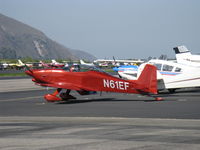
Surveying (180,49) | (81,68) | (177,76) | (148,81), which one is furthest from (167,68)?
(180,49)

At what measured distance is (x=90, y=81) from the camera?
80.0 feet

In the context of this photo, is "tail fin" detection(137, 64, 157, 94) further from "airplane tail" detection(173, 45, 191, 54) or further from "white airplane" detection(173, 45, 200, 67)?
"airplane tail" detection(173, 45, 191, 54)

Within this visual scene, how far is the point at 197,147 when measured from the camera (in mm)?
10102

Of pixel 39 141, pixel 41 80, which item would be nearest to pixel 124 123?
pixel 39 141

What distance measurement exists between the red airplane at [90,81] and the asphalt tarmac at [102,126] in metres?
1.28

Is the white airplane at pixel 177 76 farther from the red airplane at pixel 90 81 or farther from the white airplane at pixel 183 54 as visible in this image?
the white airplane at pixel 183 54

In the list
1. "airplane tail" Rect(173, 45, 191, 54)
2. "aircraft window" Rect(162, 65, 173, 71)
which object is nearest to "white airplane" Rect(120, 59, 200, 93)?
"aircraft window" Rect(162, 65, 173, 71)

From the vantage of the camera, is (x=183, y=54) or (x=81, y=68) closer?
(x=81, y=68)

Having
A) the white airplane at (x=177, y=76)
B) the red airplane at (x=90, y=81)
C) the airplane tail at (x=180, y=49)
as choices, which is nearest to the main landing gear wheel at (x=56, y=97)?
the red airplane at (x=90, y=81)

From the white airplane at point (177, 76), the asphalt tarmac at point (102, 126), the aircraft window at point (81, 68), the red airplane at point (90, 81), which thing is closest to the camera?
the asphalt tarmac at point (102, 126)

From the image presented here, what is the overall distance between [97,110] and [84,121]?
3957 millimetres

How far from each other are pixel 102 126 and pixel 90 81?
10193 millimetres

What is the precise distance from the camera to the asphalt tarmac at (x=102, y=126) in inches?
425

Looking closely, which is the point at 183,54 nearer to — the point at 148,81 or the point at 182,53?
the point at 182,53
